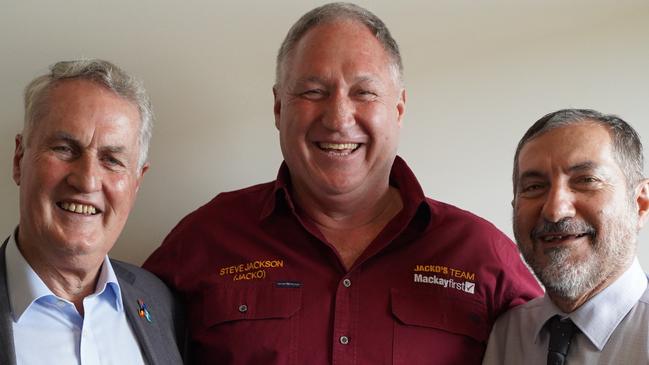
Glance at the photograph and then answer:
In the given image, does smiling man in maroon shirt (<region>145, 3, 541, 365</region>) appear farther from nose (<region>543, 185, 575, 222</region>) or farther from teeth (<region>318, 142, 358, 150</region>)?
nose (<region>543, 185, 575, 222</region>)

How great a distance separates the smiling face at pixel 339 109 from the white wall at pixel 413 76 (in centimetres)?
50

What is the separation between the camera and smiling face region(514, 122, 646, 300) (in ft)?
6.06

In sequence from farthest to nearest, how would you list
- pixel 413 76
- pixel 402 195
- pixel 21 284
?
pixel 413 76, pixel 402 195, pixel 21 284

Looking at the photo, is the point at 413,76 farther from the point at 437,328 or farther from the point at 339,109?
the point at 437,328

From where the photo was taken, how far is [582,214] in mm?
1855

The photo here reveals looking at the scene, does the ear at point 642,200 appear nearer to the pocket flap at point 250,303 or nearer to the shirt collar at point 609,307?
the shirt collar at point 609,307

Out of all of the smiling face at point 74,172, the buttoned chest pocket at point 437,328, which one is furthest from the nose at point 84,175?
the buttoned chest pocket at point 437,328

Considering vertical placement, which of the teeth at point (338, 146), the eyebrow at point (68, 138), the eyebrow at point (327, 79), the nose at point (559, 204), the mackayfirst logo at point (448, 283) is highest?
the eyebrow at point (327, 79)

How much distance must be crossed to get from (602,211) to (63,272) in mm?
1422

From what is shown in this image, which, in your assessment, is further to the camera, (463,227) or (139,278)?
(463,227)

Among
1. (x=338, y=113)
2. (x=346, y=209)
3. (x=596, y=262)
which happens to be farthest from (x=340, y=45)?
(x=596, y=262)

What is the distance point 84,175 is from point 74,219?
12 cm

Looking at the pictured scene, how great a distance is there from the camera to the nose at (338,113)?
6.98 ft

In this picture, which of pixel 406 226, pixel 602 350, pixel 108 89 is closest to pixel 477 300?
pixel 406 226
